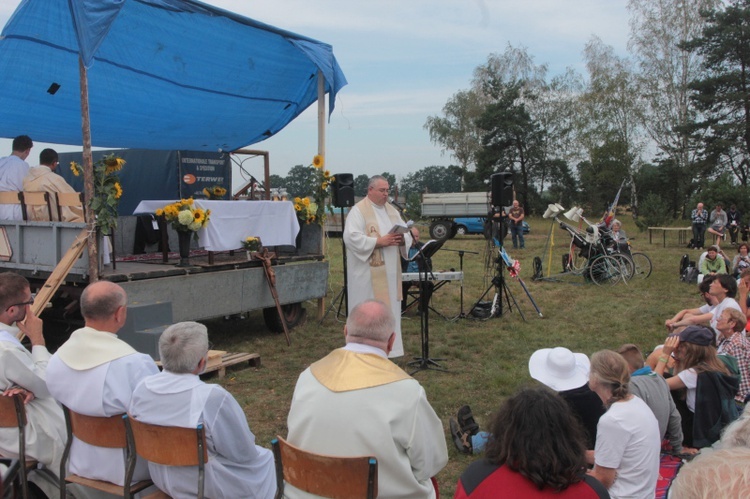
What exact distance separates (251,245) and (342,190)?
5.03 feet

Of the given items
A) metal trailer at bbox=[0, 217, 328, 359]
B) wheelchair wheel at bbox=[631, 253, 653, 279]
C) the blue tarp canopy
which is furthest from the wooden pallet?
wheelchair wheel at bbox=[631, 253, 653, 279]

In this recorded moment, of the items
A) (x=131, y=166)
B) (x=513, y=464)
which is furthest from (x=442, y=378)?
(x=131, y=166)

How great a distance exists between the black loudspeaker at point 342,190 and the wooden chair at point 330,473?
21.1 ft

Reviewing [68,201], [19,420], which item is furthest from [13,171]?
[19,420]

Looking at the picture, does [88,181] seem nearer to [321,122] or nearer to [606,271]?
[321,122]

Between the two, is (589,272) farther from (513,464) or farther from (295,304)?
(513,464)

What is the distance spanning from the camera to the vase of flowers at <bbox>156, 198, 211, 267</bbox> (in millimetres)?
7113

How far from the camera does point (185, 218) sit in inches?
280

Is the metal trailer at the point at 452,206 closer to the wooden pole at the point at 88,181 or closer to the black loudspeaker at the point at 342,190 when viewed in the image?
the black loudspeaker at the point at 342,190

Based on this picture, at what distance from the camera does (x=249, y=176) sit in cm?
1158

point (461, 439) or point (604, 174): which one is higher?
point (604, 174)

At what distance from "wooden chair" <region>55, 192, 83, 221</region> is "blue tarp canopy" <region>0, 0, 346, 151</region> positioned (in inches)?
50.8

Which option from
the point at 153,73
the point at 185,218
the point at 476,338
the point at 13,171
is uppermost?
the point at 153,73

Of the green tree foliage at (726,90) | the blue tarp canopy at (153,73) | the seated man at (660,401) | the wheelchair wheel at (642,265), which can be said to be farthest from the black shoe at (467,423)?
the green tree foliage at (726,90)
